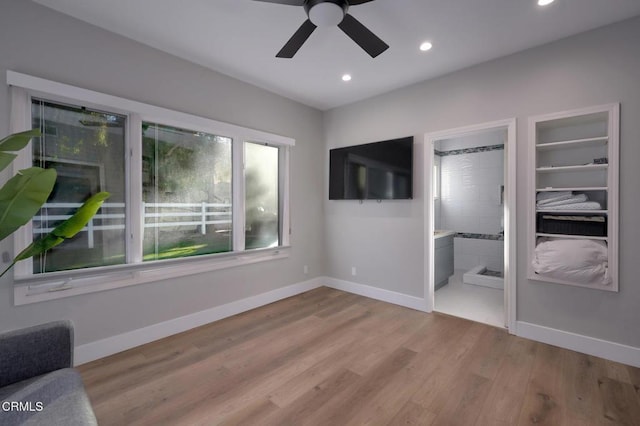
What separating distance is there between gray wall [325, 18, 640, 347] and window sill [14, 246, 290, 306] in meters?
1.97

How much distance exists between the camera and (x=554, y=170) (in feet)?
8.75

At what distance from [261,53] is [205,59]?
0.64 meters

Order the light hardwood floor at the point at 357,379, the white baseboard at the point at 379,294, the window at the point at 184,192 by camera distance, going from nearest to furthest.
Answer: the light hardwood floor at the point at 357,379
the window at the point at 184,192
the white baseboard at the point at 379,294

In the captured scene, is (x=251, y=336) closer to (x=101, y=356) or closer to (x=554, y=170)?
(x=101, y=356)

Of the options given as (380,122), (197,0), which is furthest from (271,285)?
(197,0)

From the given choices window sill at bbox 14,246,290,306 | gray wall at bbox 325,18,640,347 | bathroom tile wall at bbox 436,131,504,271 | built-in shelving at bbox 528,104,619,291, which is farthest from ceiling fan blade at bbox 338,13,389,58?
bathroom tile wall at bbox 436,131,504,271

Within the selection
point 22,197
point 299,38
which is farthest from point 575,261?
point 22,197

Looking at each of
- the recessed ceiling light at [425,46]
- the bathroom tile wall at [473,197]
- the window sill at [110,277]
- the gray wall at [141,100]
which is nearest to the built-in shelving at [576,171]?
the recessed ceiling light at [425,46]

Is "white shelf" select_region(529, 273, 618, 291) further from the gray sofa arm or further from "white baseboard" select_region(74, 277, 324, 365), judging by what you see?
the gray sofa arm

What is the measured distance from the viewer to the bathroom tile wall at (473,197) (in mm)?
5262

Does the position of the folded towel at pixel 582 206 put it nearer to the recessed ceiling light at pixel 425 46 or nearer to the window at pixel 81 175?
the recessed ceiling light at pixel 425 46

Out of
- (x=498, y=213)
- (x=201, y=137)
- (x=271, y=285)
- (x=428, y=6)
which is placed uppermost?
(x=428, y=6)

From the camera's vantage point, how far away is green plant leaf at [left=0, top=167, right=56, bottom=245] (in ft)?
3.89

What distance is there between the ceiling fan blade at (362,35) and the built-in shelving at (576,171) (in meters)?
1.80
